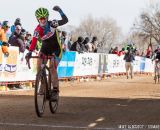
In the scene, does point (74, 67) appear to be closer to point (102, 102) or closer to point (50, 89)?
point (102, 102)

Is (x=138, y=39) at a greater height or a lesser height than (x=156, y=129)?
A: greater

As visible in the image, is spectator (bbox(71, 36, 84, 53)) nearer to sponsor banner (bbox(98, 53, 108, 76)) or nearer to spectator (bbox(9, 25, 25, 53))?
sponsor banner (bbox(98, 53, 108, 76))

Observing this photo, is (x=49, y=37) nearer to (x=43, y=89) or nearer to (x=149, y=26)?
(x=43, y=89)

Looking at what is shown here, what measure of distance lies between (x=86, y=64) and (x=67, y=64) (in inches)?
145

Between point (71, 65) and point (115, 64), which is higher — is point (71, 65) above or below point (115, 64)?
below

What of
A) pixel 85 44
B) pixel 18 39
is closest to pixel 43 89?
pixel 18 39

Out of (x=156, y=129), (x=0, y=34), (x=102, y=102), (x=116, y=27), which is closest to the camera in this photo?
(x=156, y=129)

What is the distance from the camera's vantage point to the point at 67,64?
25.3 m

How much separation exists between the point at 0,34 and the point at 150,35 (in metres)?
88.5

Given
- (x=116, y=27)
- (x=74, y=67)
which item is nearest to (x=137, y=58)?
(x=74, y=67)

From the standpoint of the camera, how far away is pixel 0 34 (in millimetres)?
17938

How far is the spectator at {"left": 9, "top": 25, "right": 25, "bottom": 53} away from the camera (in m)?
19.5

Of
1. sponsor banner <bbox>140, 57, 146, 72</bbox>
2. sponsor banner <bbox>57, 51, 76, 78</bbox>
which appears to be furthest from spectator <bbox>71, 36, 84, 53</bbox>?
sponsor banner <bbox>140, 57, 146, 72</bbox>

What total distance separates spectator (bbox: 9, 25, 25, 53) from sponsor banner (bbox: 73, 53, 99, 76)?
7155mm
